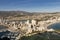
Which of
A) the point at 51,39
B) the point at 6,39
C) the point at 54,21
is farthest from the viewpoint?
the point at 54,21

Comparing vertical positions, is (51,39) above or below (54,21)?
above

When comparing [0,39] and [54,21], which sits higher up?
[0,39]

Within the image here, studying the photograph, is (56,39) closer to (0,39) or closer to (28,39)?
(28,39)

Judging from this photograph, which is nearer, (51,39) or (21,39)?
(51,39)

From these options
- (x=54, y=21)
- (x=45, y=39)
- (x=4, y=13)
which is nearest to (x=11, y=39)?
(x=45, y=39)

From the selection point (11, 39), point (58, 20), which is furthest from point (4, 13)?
point (11, 39)

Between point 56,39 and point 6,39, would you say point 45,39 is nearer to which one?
point 56,39

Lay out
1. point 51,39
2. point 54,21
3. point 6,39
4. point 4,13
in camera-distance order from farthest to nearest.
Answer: point 4,13, point 54,21, point 6,39, point 51,39

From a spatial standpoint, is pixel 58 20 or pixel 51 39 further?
pixel 58 20

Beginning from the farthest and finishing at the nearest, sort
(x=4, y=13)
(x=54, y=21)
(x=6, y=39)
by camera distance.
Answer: (x=4, y=13)
(x=54, y=21)
(x=6, y=39)
